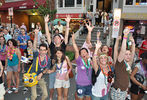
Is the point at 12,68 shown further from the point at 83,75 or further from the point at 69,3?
the point at 69,3

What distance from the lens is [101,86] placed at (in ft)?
9.24

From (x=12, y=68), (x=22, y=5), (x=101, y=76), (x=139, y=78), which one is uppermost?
(x=22, y=5)

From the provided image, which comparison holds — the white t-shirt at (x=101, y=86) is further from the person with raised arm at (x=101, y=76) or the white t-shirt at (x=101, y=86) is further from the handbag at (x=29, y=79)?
the handbag at (x=29, y=79)

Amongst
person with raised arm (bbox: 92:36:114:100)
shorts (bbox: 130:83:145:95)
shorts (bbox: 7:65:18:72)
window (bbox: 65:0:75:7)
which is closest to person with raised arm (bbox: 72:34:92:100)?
person with raised arm (bbox: 92:36:114:100)

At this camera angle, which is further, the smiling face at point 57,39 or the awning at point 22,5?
the awning at point 22,5

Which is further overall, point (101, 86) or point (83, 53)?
point (83, 53)

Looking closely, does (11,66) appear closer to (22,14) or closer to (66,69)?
(66,69)

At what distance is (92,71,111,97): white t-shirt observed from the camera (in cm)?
279

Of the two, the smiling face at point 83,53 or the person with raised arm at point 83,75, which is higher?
the smiling face at point 83,53

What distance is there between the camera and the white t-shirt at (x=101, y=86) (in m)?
2.79

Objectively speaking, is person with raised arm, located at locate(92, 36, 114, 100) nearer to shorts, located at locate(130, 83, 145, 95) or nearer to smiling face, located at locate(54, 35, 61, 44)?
shorts, located at locate(130, 83, 145, 95)

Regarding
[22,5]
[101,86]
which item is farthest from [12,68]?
[22,5]

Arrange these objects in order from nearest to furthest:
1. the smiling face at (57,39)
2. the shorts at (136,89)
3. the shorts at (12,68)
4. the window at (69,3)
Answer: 1. the shorts at (136,89)
2. the smiling face at (57,39)
3. the shorts at (12,68)
4. the window at (69,3)

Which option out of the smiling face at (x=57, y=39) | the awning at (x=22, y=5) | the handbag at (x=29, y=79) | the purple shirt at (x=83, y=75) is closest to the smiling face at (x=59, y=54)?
the smiling face at (x=57, y=39)
